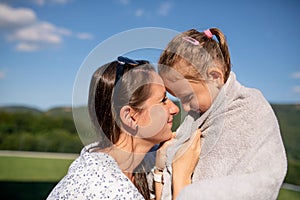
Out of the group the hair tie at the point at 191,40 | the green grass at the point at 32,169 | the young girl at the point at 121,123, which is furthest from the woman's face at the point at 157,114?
the green grass at the point at 32,169

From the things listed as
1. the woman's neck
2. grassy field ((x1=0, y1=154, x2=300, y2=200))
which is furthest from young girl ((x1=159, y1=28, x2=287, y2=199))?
grassy field ((x1=0, y1=154, x2=300, y2=200))

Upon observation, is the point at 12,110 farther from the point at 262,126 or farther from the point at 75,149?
the point at 262,126

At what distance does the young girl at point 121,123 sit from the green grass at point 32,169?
1099cm

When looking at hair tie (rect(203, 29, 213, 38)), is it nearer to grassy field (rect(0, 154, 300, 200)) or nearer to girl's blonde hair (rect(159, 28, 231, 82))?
girl's blonde hair (rect(159, 28, 231, 82))

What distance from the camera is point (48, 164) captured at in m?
14.9

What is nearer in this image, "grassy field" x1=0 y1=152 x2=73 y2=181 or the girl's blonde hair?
the girl's blonde hair

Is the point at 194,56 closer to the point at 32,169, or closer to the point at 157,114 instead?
the point at 157,114

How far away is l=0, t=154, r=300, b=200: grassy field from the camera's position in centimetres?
991

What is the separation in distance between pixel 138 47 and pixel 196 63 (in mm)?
202

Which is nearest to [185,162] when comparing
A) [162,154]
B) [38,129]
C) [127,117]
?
[162,154]

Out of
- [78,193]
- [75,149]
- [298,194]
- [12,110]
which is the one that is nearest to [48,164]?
[75,149]

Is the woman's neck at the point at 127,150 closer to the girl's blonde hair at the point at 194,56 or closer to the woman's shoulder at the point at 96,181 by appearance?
the woman's shoulder at the point at 96,181

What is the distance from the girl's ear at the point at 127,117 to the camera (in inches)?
60.7

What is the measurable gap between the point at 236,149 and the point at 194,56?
34 centimetres
